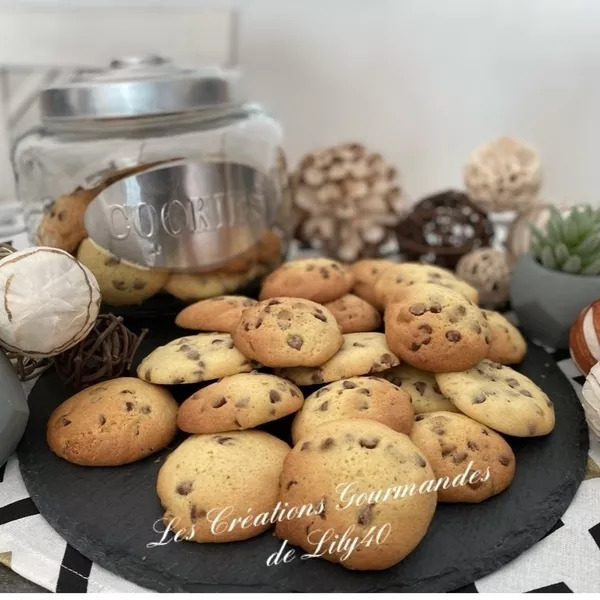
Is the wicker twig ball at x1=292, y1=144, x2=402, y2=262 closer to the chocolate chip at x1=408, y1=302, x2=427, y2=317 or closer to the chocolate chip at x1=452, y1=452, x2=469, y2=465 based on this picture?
the chocolate chip at x1=408, y1=302, x2=427, y2=317

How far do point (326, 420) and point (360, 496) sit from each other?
0.10 meters

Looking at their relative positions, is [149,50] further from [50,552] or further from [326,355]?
[50,552]

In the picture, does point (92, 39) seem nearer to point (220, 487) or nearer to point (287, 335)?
point (287, 335)

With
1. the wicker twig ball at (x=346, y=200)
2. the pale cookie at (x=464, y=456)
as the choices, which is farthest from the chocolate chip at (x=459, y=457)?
the wicker twig ball at (x=346, y=200)

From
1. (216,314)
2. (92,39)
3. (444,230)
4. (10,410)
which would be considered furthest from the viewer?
(92,39)

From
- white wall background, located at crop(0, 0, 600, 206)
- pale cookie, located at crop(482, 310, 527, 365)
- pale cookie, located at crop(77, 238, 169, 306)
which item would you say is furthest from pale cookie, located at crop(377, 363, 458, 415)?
white wall background, located at crop(0, 0, 600, 206)

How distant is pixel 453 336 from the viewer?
0.58 metres

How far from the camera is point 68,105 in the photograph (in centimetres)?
73

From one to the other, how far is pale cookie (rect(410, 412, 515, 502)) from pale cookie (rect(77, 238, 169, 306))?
39 cm

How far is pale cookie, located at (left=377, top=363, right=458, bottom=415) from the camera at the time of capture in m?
0.59

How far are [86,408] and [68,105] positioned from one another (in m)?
0.37

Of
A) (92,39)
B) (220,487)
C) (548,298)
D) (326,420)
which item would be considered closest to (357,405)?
(326,420)

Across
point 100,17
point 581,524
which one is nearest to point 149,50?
point 100,17

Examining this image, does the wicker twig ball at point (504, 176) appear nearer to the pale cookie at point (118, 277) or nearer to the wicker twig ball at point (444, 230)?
the wicker twig ball at point (444, 230)
